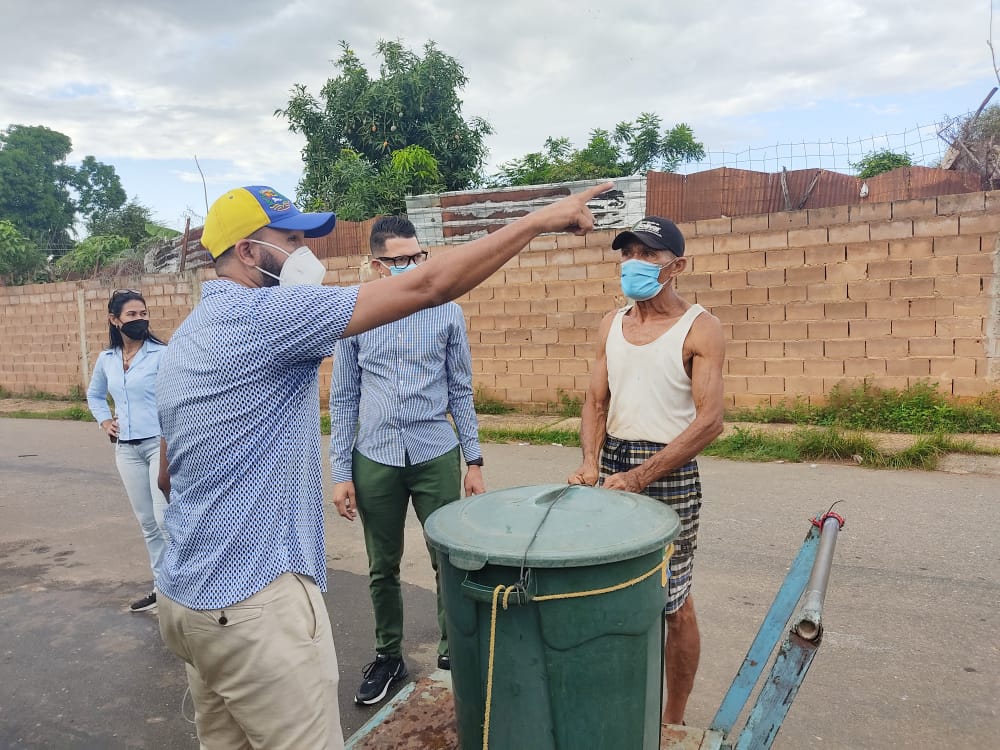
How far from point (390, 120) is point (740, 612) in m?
12.6

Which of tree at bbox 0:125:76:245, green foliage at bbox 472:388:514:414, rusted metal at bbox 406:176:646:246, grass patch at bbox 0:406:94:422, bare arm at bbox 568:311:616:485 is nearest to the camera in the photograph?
bare arm at bbox 568:311:616:485

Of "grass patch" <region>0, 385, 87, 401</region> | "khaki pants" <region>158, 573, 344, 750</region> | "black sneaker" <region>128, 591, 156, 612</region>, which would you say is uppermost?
"khaki pants" <region>158, 573, 344, 750</region>

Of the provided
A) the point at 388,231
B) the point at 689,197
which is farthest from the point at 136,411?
the point at 689,197

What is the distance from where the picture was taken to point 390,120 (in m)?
14.5

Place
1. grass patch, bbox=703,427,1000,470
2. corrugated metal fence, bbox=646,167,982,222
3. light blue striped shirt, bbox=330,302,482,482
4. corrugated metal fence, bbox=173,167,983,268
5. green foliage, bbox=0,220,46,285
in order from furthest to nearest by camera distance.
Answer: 1. green foliage, bbox=0,220,46,285
2. corrugated metal fence, bbox=173,167,983,268
3. corrugated metal fence, bbox=646,167,982,222
4. grass patch, bbox=703,427,1000,470
5. light blue striped shirt, bbox=330,302,482,482

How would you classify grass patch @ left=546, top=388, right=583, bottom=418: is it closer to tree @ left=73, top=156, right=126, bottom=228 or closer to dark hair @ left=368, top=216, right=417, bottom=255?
dark hair @ left=368, top=216, right=417, bottom=255

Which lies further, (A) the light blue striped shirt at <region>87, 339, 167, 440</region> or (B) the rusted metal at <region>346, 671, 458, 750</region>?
(A) the light blue striped shirt at <region>87, 339, 167, 440</region>

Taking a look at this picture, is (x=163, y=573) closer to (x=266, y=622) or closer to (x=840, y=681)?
(x=266, y=622)

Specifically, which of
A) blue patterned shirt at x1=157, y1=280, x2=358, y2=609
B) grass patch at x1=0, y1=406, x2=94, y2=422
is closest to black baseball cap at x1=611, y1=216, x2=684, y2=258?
blue patterned shirt at x1=157, y1=280, x2=358, y2=609

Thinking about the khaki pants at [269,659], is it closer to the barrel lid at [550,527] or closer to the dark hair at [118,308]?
the barrel lid at [550,527]

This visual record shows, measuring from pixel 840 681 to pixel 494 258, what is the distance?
2507 millimetres

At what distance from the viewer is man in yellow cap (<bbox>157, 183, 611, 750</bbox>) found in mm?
1667

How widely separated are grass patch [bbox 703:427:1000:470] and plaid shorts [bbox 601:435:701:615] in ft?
14.1

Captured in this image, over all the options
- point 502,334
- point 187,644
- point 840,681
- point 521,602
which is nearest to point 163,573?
point 187,644
